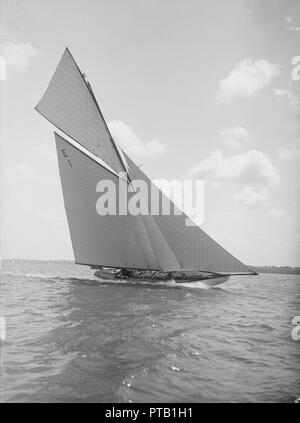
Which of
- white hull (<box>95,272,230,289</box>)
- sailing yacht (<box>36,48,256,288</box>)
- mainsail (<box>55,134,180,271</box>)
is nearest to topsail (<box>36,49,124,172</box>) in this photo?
sailing yacht (<box>36,48,256,288</box>)

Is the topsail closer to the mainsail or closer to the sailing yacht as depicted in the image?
the sailing yacht

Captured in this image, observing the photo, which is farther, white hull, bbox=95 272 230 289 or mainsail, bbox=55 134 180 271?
white hull, bbox=95 272 230 289

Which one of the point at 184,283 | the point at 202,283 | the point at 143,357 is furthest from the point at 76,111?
the point at 143,357

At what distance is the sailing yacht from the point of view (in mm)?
28891

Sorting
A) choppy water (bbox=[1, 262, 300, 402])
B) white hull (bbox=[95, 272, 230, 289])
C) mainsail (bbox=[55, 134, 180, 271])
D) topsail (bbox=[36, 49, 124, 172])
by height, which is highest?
topsail (bbox=[36, 49, 124, 172])

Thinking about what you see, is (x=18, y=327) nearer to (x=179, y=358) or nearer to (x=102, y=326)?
(x=102, y=326)

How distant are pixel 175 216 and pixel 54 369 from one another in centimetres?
2309

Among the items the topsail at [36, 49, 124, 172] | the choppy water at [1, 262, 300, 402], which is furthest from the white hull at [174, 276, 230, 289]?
the choppy water at [1, 262, 300, 402]

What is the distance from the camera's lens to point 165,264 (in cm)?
2895

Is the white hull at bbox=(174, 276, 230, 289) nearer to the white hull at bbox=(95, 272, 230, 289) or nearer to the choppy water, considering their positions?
the white hull at bbox=(95, 272, 230, 289)

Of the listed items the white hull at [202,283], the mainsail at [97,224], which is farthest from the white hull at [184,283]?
the mainsail at [97,224]

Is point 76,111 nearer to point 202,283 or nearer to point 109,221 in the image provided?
point 109,221

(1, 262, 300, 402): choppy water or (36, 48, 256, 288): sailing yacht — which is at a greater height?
(36, 48, 256, 288): sailing yacht

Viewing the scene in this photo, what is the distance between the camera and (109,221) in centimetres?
2942
